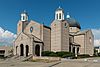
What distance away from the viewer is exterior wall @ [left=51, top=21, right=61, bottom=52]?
195 ft

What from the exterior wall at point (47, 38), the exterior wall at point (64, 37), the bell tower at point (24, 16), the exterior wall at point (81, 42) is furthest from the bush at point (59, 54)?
the bell tower at point (24, 16)

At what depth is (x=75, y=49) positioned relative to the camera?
67312mm

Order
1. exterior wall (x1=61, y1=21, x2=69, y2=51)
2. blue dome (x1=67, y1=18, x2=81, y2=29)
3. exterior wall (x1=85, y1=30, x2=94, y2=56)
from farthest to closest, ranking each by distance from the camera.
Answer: blue dome (x1=67, y1=18, x2=81, y2=29) < exterior wall (x1=85, y1=30, x2=94, y2=56) < exterior wall (x1=61, y1=21, x2=69, y2=51)

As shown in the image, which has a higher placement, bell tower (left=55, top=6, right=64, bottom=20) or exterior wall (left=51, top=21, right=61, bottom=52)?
bell tower (left=55, top=6, right=64, bottom=20)

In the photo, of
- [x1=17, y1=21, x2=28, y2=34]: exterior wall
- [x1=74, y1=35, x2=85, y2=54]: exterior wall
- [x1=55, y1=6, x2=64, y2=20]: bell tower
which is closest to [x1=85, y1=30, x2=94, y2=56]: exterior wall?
[x1=74, y1=35, x2=85, y2=54]: exterior wall

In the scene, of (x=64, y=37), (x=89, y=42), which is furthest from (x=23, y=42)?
(x=89, y=42)

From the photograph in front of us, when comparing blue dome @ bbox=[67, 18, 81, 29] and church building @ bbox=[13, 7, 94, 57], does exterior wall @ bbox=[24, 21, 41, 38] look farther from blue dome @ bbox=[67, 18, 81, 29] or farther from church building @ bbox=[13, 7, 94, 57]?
blue dome @ bbox=[67, 18, 81, 29]

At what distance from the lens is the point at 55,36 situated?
60625 mm

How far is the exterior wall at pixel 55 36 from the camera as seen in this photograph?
A: 2345 inches

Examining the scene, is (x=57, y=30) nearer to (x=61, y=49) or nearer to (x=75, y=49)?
(x=61, y=49)

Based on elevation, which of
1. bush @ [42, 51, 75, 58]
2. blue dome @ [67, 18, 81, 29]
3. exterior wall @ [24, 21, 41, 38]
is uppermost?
blue dome @ [67, 18, 81, 29]

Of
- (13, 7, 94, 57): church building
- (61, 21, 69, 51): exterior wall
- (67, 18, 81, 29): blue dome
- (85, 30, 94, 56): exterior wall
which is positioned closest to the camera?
(13, 7, 94, 57): church building

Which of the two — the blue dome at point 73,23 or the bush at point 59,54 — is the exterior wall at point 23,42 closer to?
the bush at point 59,54

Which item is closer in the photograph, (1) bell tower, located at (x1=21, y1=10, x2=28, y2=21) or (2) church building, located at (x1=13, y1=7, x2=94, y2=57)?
(2) church building, located at (x1=13, y1=7, x2=94, y2=57)
